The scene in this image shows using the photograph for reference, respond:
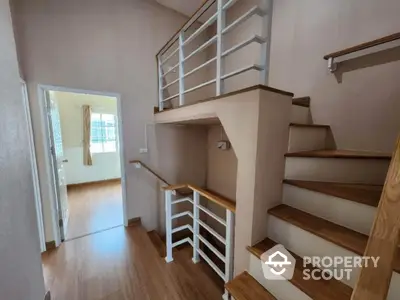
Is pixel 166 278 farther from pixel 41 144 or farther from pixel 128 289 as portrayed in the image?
pixel 41 144

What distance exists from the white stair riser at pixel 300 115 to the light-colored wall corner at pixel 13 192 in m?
1.92

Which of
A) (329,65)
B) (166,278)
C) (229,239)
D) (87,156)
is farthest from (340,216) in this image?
(87,156)

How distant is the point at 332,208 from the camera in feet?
3.71

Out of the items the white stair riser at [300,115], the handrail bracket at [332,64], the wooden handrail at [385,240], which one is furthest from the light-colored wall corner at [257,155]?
the handrail bracket at [332,64]

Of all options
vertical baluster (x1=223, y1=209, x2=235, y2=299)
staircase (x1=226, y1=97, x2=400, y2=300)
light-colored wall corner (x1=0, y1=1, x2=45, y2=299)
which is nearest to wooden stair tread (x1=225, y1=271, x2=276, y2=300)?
staircase (x1=226, y1=97, x2=400, y2=300)

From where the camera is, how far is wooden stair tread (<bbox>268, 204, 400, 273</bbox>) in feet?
2.97

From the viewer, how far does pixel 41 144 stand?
2.21m

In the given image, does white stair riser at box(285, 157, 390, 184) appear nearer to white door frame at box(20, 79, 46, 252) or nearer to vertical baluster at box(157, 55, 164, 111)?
vertical baluster at box(157, 55, 164, 111)

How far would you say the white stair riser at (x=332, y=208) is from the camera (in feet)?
3.28

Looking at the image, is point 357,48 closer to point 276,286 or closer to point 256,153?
point 256,153

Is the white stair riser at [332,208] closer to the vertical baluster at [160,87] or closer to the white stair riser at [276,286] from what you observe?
the white stair riser at [276,286]

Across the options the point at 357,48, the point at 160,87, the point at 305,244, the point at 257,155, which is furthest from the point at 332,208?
the point at 160,87
